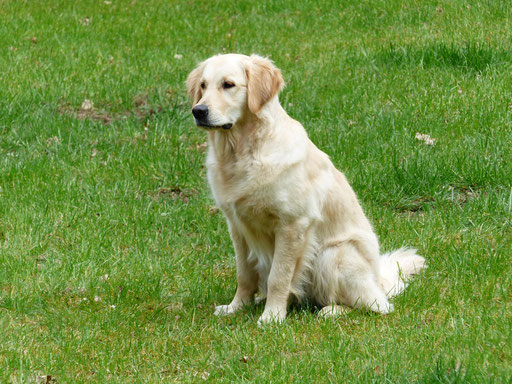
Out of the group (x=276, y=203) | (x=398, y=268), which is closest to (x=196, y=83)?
(x=276, y=203)

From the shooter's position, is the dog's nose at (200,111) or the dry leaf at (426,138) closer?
the dog's nose at (200,111)

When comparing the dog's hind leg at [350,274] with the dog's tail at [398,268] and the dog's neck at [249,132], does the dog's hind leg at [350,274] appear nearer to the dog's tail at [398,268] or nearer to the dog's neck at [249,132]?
the dog's tail at [398,268]

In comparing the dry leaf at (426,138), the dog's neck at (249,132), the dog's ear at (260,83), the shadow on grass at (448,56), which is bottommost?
the dry leaf at (426,138)

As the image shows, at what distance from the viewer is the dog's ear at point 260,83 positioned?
4.20 metres

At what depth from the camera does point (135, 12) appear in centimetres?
962

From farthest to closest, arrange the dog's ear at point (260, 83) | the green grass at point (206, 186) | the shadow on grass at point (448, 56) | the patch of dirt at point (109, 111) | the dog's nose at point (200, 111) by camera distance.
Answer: the shadow on grass at point (448, 56) < the patch of dirt at point (109, 111) < the dog's ear at point (260, 83) < the dog's nose at point (200, 111) < the green grass at point (206, 186)

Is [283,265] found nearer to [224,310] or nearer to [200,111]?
[224,310]

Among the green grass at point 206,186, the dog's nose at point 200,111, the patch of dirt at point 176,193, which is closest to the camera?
the green grass at point 206,186

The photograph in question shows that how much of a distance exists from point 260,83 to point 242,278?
1099 millimetres

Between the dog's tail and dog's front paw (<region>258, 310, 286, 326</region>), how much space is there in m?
0.64

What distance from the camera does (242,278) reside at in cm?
455

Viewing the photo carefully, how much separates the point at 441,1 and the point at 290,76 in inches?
88.9

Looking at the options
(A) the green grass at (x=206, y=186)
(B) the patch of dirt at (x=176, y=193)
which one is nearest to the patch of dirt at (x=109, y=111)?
(A) the green grass at (x=206, y=186)

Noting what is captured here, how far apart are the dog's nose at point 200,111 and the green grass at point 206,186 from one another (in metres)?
1.05
